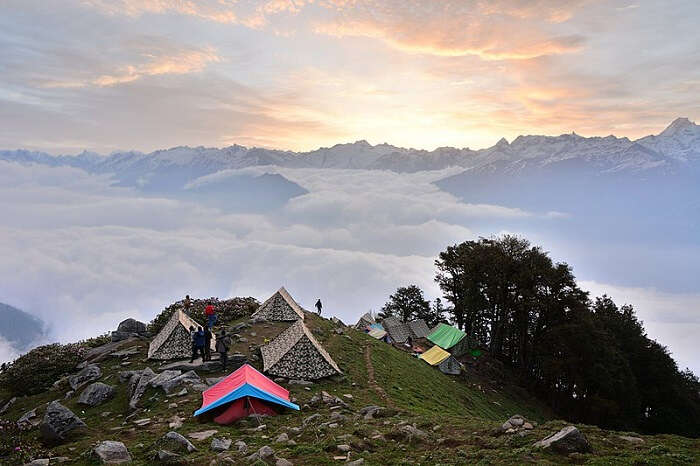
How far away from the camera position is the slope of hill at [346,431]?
1142 cm

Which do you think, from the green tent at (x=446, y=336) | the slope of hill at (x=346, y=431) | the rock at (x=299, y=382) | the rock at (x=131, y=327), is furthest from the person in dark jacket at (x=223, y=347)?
the green tent at (x=446, y=336)

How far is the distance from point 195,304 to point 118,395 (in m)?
18.2

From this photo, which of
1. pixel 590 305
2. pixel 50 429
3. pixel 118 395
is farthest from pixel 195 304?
pixel 590 305

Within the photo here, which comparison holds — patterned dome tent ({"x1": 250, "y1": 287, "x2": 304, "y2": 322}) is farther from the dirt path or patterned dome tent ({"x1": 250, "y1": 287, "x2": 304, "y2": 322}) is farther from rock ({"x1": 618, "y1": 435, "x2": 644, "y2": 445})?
rock ({"x1": 618, "y1": 435, "x2": 644, "y2": 445})

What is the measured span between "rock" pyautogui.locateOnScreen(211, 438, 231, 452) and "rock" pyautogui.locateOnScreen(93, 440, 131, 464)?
8.01 feet

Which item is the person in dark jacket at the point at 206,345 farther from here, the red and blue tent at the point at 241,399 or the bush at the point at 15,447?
the bush at the point at 15,447

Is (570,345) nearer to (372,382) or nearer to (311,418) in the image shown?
(372,382)

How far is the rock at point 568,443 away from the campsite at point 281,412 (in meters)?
0.11

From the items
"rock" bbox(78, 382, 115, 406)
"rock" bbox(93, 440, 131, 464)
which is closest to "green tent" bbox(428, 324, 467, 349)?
"rock" bbox(78, 382, 115, 406)

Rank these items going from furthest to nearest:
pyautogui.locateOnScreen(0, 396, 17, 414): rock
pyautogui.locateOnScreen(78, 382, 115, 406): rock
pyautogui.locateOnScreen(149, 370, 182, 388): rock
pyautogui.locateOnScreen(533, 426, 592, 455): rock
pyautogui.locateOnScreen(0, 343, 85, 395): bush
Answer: pyautogui.locateOnScreen(0, 343, 85, 395): bush, pyautogui.locateOnScreen(0, 396, 17, 414): rock, pyautogui.locateOnScreen(78, 382, 115, 406): rock, pyautogui.locateOnScreen(149, 370, 182, 388): rock, pyautogui.locateOnScreen(533, 426, 592, 455): rock

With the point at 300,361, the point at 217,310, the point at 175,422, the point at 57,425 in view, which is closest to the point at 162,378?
the point at 175,422

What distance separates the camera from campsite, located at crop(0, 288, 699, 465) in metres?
12.0

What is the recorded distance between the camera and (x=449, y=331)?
180 feet

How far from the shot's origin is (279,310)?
36438mm
